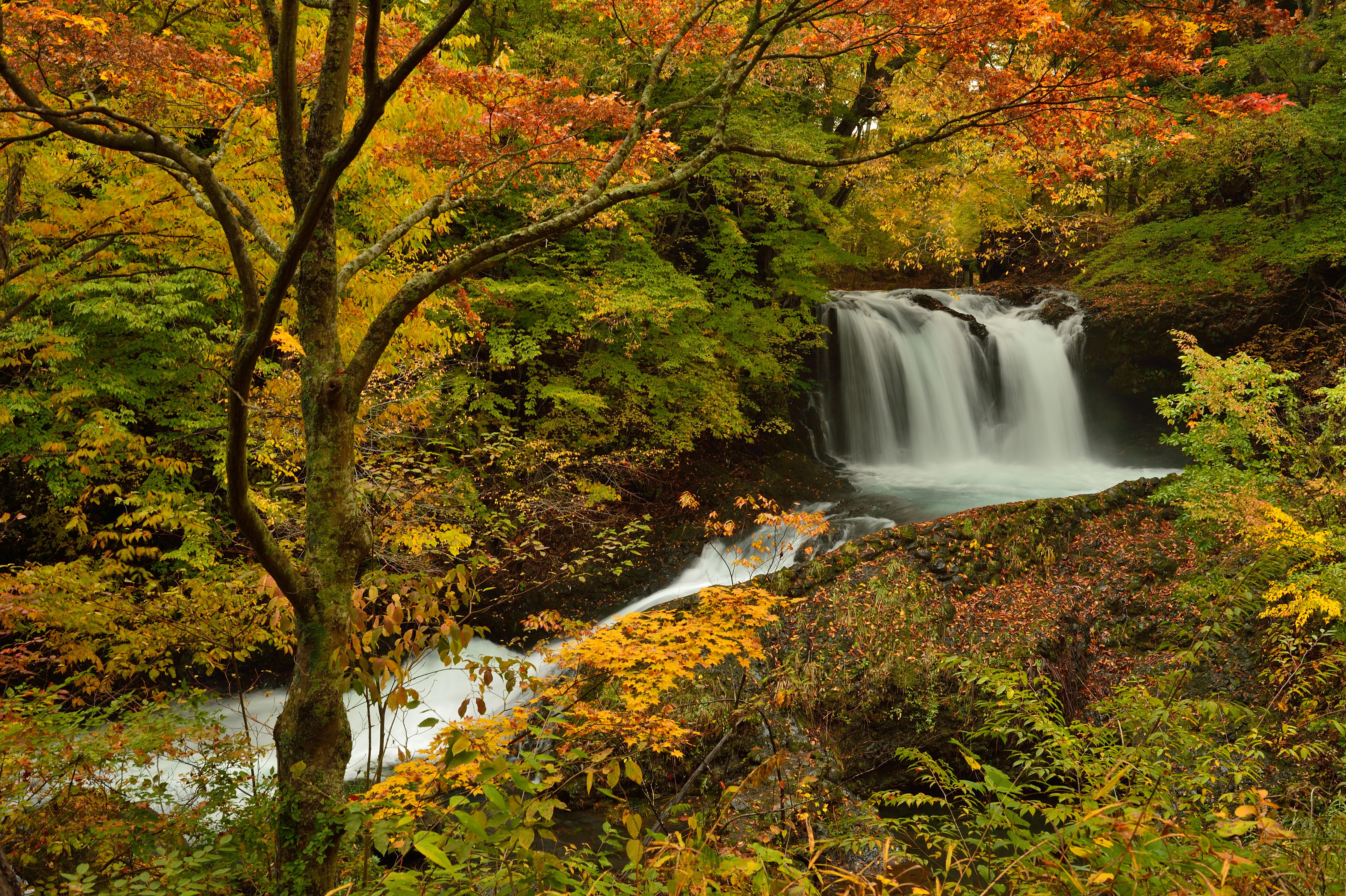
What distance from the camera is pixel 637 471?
38.0 ft

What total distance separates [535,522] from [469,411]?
9.03 ft

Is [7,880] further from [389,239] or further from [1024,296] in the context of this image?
[1024,296]

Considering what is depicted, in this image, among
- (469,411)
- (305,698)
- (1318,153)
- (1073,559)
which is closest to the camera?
(305,698)

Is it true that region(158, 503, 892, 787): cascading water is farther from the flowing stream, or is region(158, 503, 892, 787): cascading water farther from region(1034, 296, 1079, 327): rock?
region(1034, 296, 1079, 327): rock

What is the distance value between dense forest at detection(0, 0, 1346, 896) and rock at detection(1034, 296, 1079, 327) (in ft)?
2.90

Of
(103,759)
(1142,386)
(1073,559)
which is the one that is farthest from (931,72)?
(1142,386)

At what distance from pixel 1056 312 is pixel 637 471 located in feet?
39.9

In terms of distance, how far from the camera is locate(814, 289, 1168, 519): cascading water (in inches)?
608

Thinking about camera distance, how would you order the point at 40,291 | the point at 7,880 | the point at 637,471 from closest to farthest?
the point at 7,880 → the point at 40,291 → the point at 637,471

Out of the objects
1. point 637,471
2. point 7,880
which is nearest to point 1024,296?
point 637,471

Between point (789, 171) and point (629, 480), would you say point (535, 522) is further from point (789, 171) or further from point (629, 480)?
point (789, 171)

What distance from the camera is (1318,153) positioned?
11062 millimetres

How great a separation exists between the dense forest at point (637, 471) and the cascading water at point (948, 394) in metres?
0.18

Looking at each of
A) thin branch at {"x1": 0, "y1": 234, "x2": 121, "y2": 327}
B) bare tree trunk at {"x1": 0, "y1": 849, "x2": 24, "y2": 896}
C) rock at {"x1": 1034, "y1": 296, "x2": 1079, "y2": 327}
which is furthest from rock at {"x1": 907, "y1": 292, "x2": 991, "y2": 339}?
bare tree trunk at {"x1": 0, "y1": 849, "x2": 24, "y2": 896}
